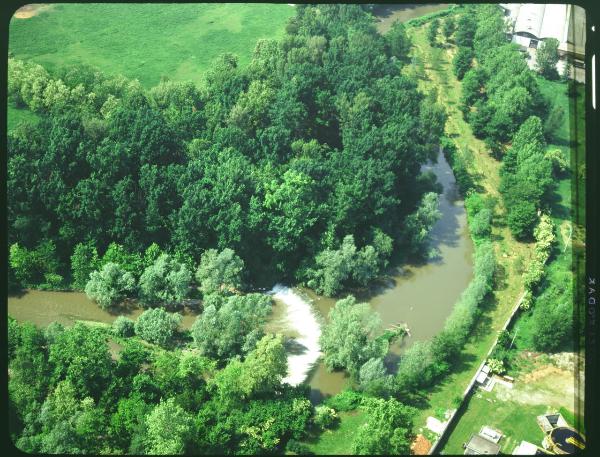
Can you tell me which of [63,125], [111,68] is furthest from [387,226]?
[111,68]

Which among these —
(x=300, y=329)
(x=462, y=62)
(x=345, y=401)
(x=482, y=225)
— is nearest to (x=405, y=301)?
(x=300, y=329)

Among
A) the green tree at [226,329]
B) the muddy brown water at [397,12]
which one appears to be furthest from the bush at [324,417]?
the muddy brown water at [397,12]

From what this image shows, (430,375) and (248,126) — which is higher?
(248,126)

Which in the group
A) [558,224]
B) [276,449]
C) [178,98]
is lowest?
[276,449]

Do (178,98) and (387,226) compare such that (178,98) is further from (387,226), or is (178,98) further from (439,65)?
(439,65)

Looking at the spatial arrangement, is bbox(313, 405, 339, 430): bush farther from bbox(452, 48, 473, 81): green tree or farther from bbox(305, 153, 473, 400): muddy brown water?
bbox(452, 48, 473, 81): green tree

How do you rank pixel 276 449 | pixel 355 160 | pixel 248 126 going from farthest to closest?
1. pixel 248 126
2. pixel 355 160
3. pixel 276 449

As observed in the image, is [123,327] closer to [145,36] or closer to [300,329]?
[300,329]
